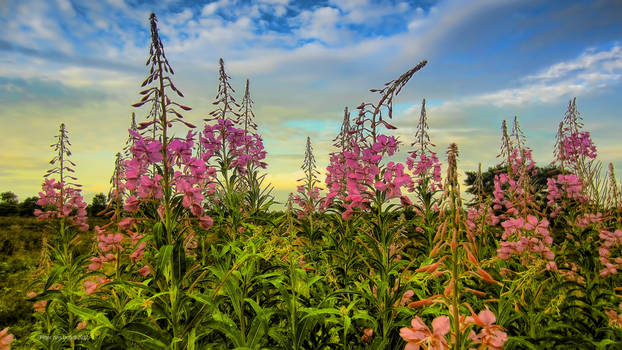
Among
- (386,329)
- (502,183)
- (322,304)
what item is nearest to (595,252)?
(502,183)

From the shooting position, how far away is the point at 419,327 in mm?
1507

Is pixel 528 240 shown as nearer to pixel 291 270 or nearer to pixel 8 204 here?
pixel 291 270

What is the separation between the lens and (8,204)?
781 inches

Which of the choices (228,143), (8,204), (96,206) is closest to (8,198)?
(8,204)

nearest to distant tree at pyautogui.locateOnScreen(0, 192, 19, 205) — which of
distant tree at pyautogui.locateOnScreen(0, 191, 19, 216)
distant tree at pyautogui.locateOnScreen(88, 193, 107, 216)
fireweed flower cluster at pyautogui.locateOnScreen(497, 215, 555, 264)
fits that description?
distant tree at pyautogui.locateOnScreen(0, 191, 19, 216)

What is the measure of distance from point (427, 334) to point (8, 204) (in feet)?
82.0

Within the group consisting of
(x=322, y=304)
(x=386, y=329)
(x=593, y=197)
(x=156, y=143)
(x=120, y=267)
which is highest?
(x=156, y=143)

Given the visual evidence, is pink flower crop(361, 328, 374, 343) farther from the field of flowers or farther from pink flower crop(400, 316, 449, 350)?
pink flower crop(400, 316, 449, 350)

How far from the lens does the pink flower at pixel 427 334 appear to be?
4.78 ft

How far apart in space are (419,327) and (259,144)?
431 cm

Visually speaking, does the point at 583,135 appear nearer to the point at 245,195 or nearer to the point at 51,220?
the point at 245,195

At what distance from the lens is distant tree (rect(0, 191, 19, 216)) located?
62.9ft

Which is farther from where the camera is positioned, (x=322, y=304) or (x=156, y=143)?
(x=322, y=304)

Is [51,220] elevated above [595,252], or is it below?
above
